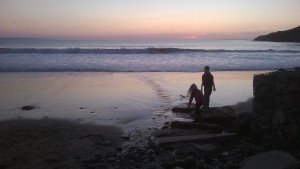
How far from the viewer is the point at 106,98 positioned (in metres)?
14.7

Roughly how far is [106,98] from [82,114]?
2946 millimetres

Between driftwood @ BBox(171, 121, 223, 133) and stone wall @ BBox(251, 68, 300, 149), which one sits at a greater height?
stone wall @ BBox(251, 68, 300, 149)

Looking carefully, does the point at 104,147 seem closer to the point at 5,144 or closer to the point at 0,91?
the point at 5,144

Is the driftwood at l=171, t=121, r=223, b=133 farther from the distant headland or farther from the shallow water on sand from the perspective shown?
the distant headland

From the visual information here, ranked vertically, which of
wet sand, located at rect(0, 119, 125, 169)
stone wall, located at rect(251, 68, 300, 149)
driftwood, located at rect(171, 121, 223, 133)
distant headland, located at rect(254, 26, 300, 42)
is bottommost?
wet sand, located at rect(0, 119, 125, 169)

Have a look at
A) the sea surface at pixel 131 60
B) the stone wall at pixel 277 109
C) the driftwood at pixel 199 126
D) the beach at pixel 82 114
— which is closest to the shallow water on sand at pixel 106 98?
the beach at pixel 82 114

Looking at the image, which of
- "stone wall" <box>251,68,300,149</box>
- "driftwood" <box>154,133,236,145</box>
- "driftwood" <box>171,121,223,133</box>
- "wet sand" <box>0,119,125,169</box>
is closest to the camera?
"wet sand" <box>0,119,125,169</box>

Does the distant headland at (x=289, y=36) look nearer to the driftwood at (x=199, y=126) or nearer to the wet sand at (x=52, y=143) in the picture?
the driftwood at (x=199, y=126)

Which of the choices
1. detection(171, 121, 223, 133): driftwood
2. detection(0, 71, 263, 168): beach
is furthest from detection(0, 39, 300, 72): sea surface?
detection(171, 121, 223, 133): driftwood

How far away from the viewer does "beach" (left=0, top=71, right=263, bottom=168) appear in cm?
803

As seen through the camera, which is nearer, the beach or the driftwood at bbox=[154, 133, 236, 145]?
the beach

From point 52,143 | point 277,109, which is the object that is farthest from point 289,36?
point 52,143

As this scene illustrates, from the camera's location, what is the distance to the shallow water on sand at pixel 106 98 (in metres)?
11.5

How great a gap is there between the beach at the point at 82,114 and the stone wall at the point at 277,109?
2967 mm
